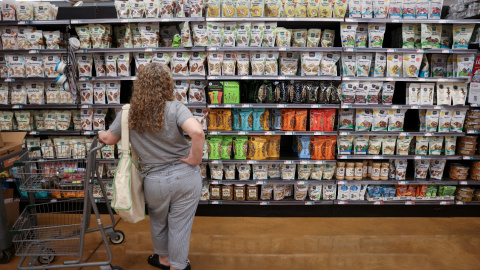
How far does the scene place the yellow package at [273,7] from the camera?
12.1 feet

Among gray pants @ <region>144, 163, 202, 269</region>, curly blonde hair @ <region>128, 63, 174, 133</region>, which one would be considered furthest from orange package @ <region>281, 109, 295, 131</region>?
curly blonde hair @ <region>128, 63, 174, 133</region>

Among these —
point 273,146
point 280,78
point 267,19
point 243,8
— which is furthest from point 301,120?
point 243,8

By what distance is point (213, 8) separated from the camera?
3.69 m

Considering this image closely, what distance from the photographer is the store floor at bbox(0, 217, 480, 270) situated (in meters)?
3.13

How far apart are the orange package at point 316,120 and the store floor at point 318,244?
3.85ft

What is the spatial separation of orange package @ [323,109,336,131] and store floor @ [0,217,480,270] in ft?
3.85

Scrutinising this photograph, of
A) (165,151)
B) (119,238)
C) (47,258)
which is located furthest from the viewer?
(119,238)

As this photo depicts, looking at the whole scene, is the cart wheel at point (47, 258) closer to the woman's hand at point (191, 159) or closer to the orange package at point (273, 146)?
the woman's hand at point (191, 159)

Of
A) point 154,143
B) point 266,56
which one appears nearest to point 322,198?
point 266,56

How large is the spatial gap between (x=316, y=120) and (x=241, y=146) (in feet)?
3.23

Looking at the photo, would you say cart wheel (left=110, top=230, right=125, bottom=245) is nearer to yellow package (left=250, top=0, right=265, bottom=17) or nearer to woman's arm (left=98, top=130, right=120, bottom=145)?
woman's arm (left=98, top=130, right=120, bottom=145)

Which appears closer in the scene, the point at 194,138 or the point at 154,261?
the point at 194,138

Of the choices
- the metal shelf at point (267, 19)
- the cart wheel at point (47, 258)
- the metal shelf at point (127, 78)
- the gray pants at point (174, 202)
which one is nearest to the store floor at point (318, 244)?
the cart wheel at point (47, 258)

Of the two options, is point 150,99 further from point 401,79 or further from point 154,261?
point 401,79
